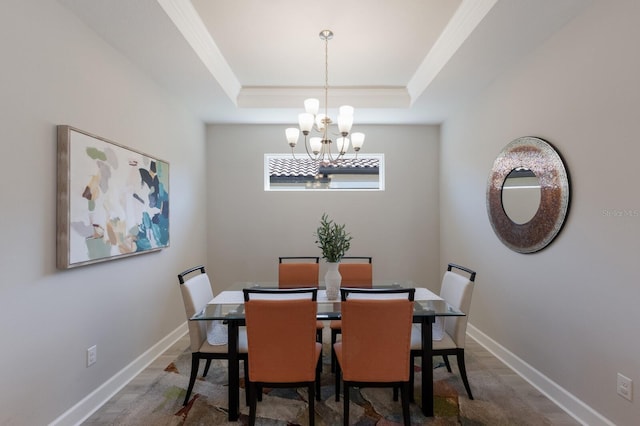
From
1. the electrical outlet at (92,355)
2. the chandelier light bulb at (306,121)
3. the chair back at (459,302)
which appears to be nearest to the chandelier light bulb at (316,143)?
the chandelier light bulb at (306,121)

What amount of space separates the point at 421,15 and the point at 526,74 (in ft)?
3.34

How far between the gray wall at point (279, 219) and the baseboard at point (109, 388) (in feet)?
4.72

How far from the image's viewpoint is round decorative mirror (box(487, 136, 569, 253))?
7.69 feet

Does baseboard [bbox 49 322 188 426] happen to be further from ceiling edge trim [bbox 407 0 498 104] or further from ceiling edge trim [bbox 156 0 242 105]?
ceiling edge trim [bbox 407 0 498 104]

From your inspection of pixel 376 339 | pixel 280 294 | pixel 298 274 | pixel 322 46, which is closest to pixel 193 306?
pixel 280 294

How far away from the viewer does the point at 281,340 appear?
1.96 m

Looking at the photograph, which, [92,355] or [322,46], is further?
[322,46]

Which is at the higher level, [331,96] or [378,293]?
[331,96]

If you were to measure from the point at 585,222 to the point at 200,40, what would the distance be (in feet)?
10.3

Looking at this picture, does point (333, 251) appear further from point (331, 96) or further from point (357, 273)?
point (331, 96)

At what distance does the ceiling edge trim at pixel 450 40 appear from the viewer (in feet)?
7.39

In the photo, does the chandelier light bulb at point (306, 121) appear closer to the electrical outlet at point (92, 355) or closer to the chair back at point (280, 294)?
the chair back at point (280, 294)

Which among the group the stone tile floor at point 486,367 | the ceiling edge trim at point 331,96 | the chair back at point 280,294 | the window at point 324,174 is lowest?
the stone tile floor at point 486,367

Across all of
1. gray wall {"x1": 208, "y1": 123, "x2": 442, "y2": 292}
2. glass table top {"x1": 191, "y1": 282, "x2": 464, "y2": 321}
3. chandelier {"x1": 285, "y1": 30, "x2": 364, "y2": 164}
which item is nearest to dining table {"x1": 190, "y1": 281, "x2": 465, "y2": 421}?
glass table top {"x1": 191, "y1": 282, "x2": 464, "y2": 321}
